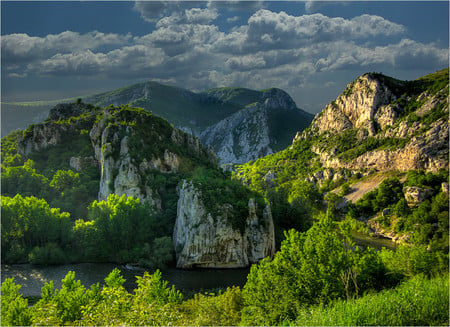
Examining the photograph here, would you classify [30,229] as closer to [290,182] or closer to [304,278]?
[304,278]

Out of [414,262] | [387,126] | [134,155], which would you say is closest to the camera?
[414,262]

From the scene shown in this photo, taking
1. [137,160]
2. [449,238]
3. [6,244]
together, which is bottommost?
[449,238]

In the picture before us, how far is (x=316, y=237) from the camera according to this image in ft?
74.5

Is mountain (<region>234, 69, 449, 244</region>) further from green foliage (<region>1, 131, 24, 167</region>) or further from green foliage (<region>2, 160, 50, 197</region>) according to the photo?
green foliage (<region>1, 131, 24, 167</region>)


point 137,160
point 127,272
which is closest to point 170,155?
point 137,160

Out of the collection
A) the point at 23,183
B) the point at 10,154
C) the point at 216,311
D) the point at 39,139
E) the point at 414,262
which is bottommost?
the point at 216,311

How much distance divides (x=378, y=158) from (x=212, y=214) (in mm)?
92144

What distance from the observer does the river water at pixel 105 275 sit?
44.6 m

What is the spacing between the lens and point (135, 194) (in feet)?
206

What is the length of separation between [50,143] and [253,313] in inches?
3161

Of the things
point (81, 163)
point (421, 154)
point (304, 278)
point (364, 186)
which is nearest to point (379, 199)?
point (364, 186)

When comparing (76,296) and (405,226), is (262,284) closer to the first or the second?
(76,296)

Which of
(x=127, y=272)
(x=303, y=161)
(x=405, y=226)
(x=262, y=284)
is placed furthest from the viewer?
(x=303, y=161)

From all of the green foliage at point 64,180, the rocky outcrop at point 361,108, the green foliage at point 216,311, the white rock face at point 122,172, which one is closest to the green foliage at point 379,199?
the rocky outcrop at point 361,108
